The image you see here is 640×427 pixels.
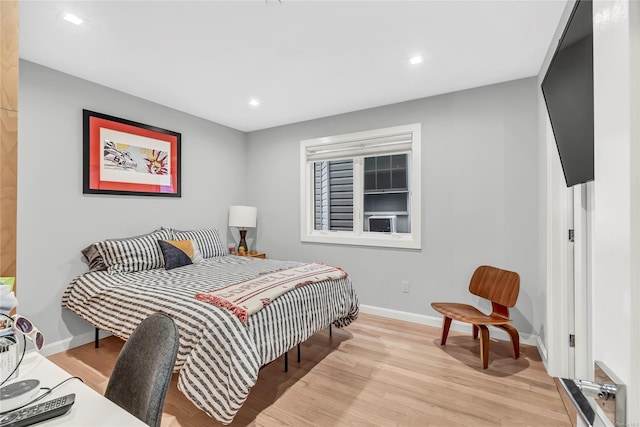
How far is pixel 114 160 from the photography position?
10.1ft

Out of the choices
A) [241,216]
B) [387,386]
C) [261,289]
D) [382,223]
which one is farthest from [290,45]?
[387,386]

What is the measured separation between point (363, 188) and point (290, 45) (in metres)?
2.00

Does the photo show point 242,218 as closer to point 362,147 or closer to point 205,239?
point 205,239

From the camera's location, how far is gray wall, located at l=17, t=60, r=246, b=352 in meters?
2.50

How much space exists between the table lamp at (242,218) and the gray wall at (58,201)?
0.96 meters

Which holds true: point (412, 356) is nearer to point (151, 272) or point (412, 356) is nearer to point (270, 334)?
point (270, 334)

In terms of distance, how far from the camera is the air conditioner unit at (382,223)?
12.1ft

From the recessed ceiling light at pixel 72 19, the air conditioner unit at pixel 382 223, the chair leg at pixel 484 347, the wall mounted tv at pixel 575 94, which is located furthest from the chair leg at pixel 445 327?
the recessed ceiling light at pixel 72 19

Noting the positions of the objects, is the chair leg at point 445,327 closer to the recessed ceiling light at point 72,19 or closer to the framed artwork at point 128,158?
the framed artwork at point 128,158

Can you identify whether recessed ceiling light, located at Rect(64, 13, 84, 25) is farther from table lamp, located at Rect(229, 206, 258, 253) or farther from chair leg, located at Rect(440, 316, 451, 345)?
chair leg, located at Rect(440, 316, 451, 345)

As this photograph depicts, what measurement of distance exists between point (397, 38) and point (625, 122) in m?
2.07

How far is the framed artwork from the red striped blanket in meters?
1.81

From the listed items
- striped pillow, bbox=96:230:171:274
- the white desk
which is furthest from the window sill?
the white desk

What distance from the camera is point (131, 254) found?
2889 millimetres
